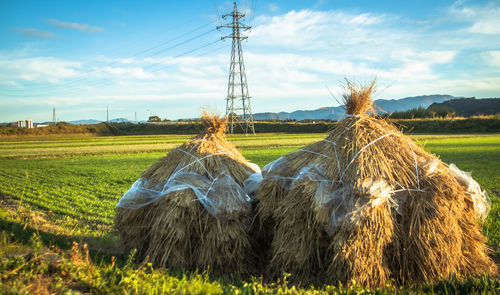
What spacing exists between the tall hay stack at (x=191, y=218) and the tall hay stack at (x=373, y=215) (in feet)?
1.89

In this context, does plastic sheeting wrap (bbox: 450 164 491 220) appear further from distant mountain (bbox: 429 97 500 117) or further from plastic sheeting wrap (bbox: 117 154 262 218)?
distant mountain (bbox: 429 97 500 117)

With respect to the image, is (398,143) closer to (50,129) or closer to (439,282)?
(439,282)

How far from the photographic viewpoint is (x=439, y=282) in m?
4.69

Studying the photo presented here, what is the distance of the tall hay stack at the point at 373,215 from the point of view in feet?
15.2

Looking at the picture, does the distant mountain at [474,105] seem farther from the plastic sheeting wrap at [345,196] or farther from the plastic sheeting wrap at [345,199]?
the plastic sheeting wrap at [345,199]

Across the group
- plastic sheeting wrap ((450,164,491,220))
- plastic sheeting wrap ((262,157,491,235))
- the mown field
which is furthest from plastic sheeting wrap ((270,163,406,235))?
plastic sheeting wrap ((450,164,491,220))

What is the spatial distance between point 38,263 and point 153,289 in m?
1.73

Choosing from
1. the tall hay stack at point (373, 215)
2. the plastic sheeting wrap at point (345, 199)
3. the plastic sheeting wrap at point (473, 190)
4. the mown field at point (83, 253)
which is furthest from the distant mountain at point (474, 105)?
the plastic sheeting wrap at point (345, 199)

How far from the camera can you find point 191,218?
5465 millimetres

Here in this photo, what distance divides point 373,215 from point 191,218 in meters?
2.76

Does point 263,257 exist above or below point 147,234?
below

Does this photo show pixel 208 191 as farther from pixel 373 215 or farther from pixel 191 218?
pixel 373 215

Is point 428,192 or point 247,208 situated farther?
point 247,208

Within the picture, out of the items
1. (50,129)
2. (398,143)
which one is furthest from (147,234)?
(50,129)
